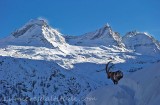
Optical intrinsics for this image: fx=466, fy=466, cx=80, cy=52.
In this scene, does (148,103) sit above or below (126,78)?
below

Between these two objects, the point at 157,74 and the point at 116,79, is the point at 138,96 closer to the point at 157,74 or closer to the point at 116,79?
the point at 157,74

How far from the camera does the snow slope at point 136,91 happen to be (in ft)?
69.6

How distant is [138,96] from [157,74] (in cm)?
137

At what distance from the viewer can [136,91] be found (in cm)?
2231

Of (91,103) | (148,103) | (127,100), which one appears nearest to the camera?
(148,103)

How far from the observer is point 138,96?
22000mm

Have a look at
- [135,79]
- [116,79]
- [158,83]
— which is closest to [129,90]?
[135,79]

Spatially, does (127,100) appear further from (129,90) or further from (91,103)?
(91,103)

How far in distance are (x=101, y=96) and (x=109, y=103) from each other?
1520 mm

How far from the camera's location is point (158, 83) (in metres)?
21.3

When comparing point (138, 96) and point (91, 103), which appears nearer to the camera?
point (138, 96)

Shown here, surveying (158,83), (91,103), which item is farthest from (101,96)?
(158,83)

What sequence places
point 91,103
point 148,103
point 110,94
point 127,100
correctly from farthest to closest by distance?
point 91,103
point 110,94
point 127,100
point 148,103

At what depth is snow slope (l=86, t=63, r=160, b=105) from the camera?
21.2m
